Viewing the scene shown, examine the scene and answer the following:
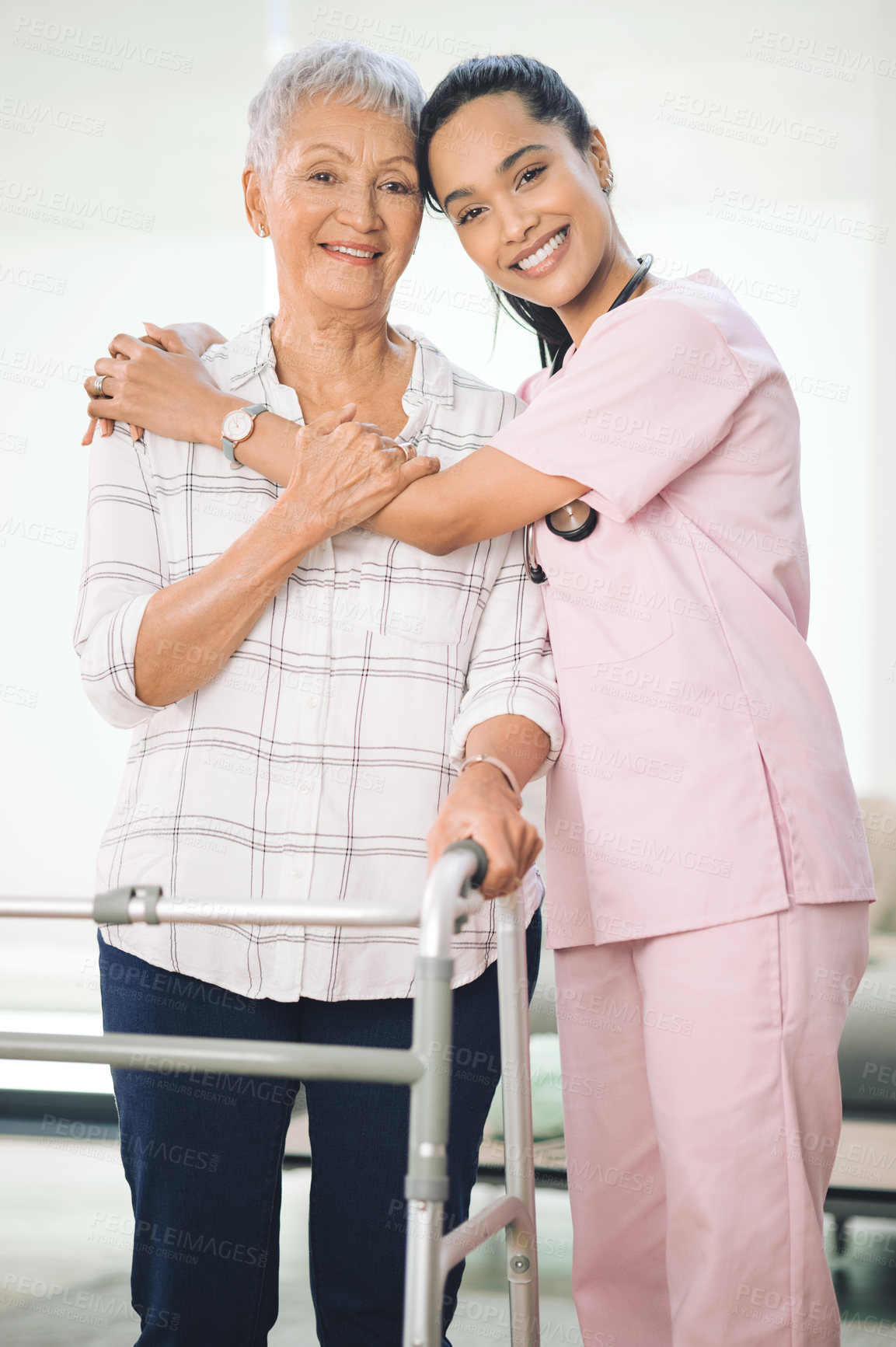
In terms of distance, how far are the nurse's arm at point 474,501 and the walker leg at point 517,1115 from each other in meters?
0.41

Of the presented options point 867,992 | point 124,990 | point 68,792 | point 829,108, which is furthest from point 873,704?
point 124,990

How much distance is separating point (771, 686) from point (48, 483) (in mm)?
3468

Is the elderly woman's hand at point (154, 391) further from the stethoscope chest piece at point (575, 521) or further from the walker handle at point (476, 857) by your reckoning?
the walker handle at point (476, 857)

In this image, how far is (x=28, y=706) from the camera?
4117 mm

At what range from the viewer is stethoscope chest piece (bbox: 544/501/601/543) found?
1.37 metres

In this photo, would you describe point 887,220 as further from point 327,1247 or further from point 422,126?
point 327,1247

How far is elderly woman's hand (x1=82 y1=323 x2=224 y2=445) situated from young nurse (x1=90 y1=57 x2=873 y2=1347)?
0.31ft

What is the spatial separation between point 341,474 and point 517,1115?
2.24 feet

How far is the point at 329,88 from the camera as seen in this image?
1407 mm

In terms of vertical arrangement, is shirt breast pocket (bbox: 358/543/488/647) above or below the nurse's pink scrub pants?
above
